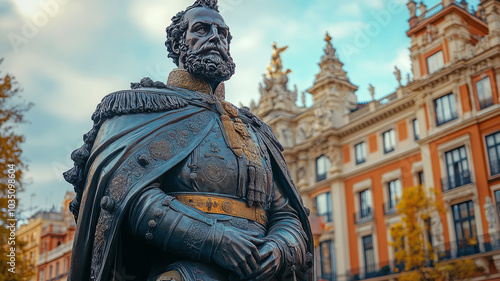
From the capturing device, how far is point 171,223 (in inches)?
113

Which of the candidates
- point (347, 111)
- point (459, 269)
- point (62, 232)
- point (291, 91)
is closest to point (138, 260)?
point (459, 269)

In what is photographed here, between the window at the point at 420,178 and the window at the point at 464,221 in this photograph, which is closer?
the window at the point at 464,221

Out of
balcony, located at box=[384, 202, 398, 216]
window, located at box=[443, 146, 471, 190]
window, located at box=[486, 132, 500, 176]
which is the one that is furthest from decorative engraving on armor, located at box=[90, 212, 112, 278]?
balcony, located at box=[384, 202, 398, 216]

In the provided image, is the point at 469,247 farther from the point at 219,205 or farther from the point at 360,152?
the point at 219,205

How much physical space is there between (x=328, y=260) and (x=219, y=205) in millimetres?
31815

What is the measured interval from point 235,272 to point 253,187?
593 millimetres

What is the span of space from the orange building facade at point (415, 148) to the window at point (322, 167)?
0.09 metres

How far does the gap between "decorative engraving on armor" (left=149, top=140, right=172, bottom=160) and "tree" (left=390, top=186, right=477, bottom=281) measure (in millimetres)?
21896

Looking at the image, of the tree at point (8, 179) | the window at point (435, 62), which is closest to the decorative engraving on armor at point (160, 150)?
the tree at point (8, 179)

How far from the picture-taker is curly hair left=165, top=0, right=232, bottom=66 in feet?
12.3

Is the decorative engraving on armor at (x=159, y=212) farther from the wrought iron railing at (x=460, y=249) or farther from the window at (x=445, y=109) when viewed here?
the window at (x=445, y=109)

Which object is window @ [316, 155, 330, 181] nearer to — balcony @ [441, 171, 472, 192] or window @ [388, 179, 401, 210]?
window @ [388, 179, 401, 210]

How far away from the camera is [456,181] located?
A: 1062 inches

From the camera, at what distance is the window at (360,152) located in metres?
33.5
